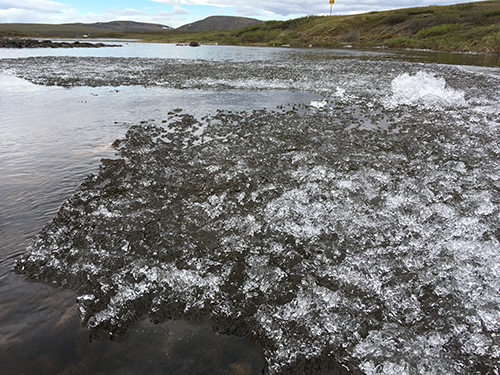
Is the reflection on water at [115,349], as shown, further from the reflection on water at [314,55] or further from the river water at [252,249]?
the reflection on water at [314,55]

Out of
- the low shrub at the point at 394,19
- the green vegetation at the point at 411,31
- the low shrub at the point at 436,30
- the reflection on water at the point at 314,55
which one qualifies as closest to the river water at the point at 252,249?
the reflection on water at the point at 314,55

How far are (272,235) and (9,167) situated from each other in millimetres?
6943

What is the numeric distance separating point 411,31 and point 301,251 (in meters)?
73.2

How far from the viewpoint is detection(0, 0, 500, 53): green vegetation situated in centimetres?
4281

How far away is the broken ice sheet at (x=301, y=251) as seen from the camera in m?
3.02

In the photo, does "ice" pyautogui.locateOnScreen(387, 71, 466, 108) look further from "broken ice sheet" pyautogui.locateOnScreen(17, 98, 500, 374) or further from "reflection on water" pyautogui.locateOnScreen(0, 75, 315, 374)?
"reflection on water" pyautogui.locateOnScreen(0, 75, 315, 374)

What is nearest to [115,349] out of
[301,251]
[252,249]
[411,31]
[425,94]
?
[252,249]

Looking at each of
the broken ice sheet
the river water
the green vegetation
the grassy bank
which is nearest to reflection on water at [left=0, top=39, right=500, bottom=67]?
the grassy bank

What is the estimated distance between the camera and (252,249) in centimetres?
426

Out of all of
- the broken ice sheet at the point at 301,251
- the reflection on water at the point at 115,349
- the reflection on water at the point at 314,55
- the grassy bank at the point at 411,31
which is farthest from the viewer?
the grassy bank at the point at 411,31

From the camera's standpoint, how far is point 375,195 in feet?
18.6

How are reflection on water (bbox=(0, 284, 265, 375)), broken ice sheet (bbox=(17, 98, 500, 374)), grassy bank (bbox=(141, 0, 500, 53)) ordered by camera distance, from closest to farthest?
1. reflection on water (bbox=(0, 284, 265, 375))
2. broken ice sheet (bbox=(17, 98, 500, 374))
3. grassy bank (bbox=(141, 0, 500, 53))

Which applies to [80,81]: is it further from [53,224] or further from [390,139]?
[390,139]

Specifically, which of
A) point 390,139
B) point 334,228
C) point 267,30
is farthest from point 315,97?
point 267,30
